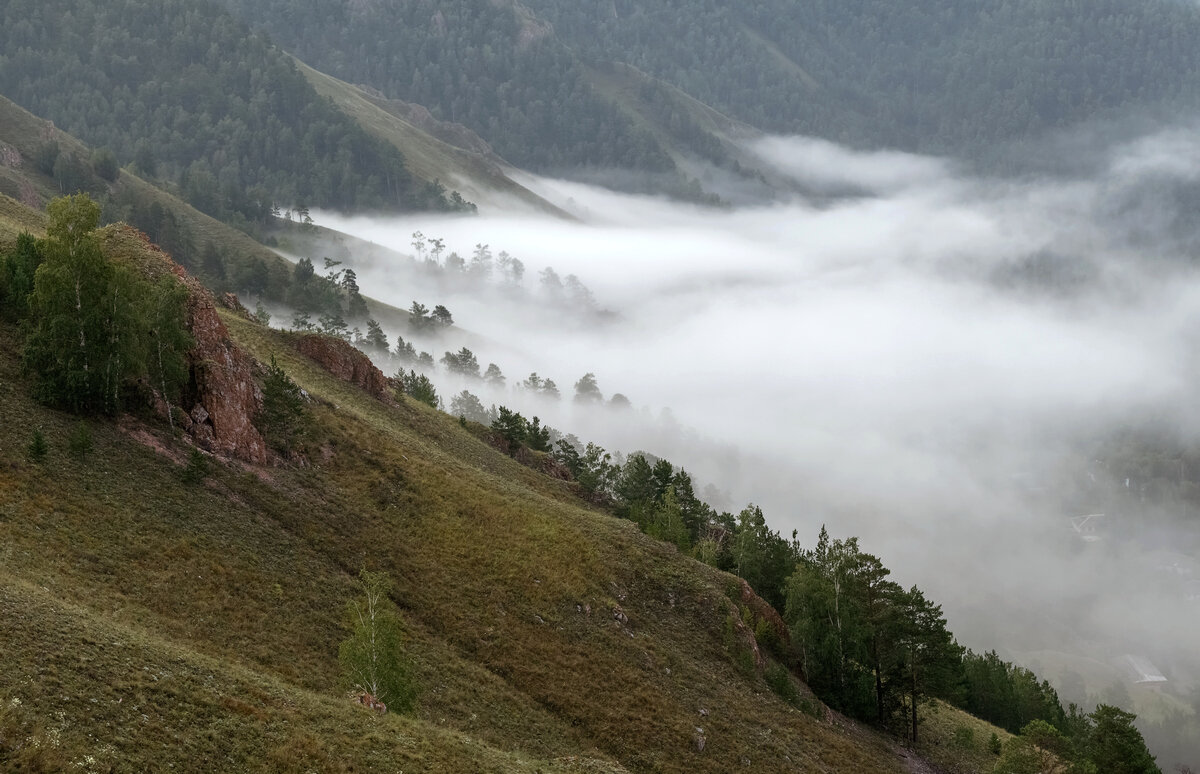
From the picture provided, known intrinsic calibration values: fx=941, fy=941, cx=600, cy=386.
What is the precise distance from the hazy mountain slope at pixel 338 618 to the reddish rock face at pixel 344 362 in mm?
9300

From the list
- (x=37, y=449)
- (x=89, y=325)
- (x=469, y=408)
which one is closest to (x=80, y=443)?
(x=37, y=449)

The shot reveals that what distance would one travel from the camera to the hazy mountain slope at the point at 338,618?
108 ft

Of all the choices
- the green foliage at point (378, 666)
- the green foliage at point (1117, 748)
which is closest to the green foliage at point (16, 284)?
the green foliage at point (378, 666)

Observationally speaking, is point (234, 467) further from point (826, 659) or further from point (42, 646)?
point (826, 659)

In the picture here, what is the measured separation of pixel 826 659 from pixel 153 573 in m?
48.6

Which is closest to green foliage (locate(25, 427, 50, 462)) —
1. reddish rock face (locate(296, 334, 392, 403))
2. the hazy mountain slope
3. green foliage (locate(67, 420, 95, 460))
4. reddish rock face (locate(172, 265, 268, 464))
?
the hazy mountain slope

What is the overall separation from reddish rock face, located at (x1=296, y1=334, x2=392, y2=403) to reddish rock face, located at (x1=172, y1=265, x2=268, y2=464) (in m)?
24.8

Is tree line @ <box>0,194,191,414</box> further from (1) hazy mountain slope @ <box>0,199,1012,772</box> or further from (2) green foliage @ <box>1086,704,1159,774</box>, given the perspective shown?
(2) green foliage @ <box>1086,704,1159,774</box>

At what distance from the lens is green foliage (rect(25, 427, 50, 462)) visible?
48.3 meters

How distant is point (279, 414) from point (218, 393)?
5231 mm

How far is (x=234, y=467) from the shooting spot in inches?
2304

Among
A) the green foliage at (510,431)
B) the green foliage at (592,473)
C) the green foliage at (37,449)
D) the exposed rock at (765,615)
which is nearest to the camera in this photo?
the green foliage at (37,449)

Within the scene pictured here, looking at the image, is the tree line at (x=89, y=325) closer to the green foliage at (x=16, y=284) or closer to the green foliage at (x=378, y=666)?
the green foliage at (x=16, y=284)

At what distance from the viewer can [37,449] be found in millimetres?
48531
